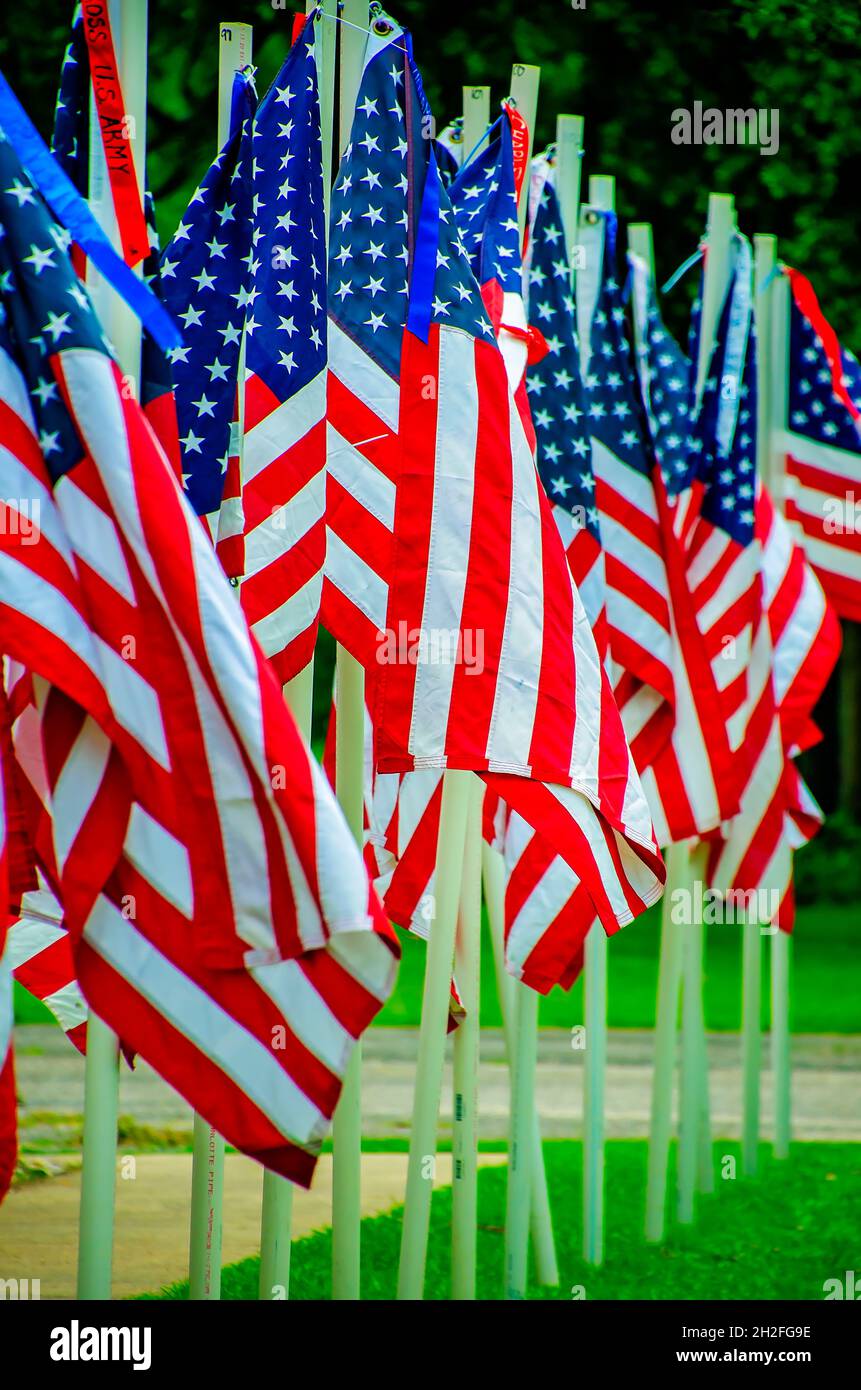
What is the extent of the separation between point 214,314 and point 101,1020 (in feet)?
8.12

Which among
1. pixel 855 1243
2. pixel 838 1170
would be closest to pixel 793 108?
pixel 838 1170

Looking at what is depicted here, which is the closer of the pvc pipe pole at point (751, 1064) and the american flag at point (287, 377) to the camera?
the american flag at point (287, 377)

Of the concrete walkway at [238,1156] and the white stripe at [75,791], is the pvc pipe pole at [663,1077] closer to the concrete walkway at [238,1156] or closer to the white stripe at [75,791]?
the concrete walkway at [238,1156]

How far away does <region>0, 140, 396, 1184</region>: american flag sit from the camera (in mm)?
4355

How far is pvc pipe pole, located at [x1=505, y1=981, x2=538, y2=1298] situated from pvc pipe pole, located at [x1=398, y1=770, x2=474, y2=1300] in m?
1.13

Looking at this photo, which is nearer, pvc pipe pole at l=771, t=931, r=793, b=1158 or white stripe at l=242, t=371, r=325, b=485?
white stripe at l=242, t=371, r=325, b=485

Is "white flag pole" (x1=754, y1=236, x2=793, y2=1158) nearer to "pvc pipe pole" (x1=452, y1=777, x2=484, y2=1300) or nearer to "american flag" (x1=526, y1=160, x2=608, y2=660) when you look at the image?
"american flag" (x1=526, y1=160, x2=608, y2=660)

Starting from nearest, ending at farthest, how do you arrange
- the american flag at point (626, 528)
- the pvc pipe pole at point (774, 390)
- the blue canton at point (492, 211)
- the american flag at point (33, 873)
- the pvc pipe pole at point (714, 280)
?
the american flag at point (33, 873), the blue canton at point (492, 211), the american flag at point (626, 528), the pvc pipe pole at point (714, 280), the pvc pipe pole at point (774, 390)

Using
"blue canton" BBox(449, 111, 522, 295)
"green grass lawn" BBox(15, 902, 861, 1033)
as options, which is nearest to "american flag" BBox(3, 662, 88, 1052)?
"blue canton" BBox(449, 111, 522, 295)

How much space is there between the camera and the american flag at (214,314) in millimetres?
5789

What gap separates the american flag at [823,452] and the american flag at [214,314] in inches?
205

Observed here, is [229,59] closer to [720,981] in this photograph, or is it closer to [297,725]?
[297,725]

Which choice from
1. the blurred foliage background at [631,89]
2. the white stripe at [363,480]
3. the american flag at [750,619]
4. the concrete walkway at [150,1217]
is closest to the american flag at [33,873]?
the concrete walkway at [150,1217]

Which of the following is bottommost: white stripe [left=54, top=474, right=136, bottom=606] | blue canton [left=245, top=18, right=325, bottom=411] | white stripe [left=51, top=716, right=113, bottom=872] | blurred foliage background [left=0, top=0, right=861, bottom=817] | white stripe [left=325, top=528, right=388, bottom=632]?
white stripe [left=51, top=716, right=113, bottom=872]
